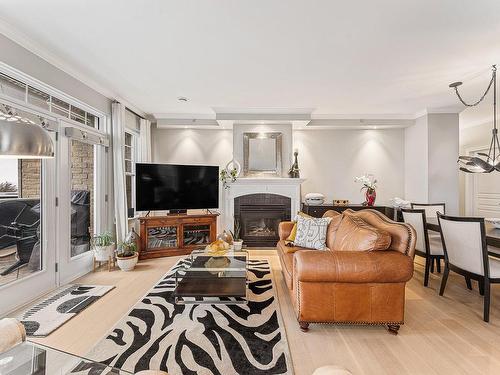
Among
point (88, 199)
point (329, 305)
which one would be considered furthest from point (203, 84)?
point (329, 305)

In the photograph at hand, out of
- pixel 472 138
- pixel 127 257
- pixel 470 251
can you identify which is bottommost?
pixel 127 257

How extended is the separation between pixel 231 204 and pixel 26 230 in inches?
127

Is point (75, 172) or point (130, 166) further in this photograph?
point (130, 166)

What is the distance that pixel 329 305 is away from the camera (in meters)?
2.21

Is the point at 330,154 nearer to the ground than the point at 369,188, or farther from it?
farther from it

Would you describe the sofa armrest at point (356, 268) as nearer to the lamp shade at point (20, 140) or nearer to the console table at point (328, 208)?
the lamp shade at point (20, 140)

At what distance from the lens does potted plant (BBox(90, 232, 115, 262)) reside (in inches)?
150

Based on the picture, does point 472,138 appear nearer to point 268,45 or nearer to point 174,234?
point 268,45

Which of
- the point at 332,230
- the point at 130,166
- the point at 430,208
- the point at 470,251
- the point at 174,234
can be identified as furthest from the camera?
the point at 130,166

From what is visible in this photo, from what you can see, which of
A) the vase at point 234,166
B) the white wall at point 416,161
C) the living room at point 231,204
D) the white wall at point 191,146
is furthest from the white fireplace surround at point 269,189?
the white wall at point 416,161

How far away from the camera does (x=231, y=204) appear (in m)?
5.33

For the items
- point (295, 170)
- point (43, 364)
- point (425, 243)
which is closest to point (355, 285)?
point (425, 243)

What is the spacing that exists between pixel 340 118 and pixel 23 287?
18.4ft

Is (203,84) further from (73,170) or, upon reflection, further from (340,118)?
(340,118)
